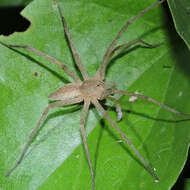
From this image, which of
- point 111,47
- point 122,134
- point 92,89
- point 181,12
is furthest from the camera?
point 92,89

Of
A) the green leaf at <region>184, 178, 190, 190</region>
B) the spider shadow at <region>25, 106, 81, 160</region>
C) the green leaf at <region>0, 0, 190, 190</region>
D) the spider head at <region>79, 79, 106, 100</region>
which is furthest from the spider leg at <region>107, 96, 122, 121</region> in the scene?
the green leaf at <region>184, 178, 190, 190</region>

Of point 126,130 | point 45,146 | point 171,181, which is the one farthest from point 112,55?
point 171,181

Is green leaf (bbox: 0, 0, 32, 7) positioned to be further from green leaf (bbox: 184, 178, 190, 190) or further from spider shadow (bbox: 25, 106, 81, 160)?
green leaf (bbox: 184, 178, 190, 190)

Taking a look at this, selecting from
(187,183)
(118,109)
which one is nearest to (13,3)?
(118,109)

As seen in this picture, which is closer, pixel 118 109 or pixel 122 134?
pixel 122 134

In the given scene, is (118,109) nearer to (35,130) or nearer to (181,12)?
(35,130)

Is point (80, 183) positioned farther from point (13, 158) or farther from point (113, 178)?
point (13, 158)
